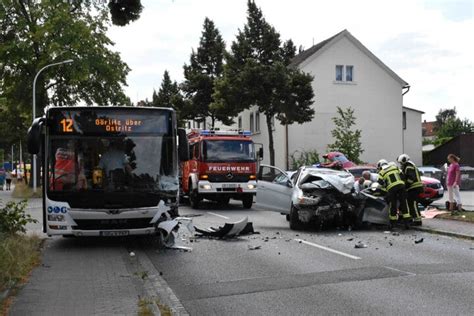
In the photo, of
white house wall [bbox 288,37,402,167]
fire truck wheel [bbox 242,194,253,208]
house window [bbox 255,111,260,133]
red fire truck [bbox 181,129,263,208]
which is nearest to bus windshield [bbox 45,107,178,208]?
red fire truck [bbox 181,129,263,208]

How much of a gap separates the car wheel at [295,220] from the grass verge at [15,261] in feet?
19.6

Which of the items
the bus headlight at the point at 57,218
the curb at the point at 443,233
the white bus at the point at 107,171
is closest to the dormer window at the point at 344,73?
the curb at the point at 443,233

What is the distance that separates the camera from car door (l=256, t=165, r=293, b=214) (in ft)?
47.6

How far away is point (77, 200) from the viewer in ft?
34.1

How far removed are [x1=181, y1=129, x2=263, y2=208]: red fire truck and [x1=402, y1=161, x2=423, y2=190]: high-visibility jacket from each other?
715 cm

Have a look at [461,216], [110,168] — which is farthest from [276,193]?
[110,168]

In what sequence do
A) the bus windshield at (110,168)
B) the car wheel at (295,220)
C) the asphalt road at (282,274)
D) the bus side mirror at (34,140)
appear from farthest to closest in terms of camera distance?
1. the car wheel at (295,220)
2. the bus windshield at (110,168)
3. the bus side mirror at (34,140)
4. the asphalt road at (282,274)

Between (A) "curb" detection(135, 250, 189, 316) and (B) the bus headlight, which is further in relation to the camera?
(B) the bus headlight

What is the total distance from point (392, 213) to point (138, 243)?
596 cm

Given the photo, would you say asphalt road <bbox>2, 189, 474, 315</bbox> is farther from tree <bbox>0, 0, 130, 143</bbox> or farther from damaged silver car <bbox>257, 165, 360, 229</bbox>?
tree <bbox>0, 0, 130, 143</bbox>

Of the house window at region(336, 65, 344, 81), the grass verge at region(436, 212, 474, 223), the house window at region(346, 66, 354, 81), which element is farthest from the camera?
the house window at region(346, 66, 354, 81)

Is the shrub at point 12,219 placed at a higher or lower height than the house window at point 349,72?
lower

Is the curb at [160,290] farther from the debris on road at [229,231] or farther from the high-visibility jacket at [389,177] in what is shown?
the high-visibility jacket at [389,177]

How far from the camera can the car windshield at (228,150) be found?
20469 millimetres
